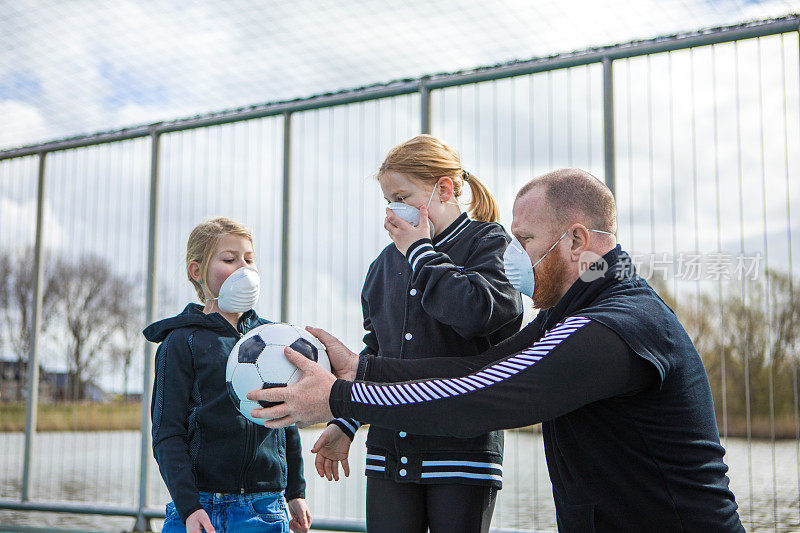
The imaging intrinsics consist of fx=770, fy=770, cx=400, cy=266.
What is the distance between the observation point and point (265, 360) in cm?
217

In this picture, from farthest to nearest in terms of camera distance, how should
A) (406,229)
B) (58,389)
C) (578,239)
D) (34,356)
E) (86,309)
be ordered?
(86,309), (58,389), (34,356), (406,229), (578,239)

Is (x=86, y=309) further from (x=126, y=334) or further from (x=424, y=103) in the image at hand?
(x=424, y=103)

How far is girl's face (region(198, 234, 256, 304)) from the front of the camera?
2.81m

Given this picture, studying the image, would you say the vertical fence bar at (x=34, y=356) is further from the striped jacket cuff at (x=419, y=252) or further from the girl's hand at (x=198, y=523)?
the striped jacket cuff at (x=419, y=252)

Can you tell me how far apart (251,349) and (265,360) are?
0.34 ft

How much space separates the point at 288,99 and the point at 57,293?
298 cm

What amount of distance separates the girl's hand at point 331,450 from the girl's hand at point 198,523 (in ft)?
1.26

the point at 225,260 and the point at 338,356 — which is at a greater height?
the point at 225,260

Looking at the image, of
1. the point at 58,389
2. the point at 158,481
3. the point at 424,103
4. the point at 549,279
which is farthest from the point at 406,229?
the point at 158,481

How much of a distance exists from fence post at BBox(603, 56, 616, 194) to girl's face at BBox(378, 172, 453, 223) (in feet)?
4.87

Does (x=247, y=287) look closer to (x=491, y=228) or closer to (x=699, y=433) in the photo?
(x=491, y=228)

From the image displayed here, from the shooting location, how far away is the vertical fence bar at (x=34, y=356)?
5.61 meters

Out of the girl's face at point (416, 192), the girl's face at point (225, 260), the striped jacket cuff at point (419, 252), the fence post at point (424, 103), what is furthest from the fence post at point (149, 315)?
the striped jacket cuff at point (419, 252)

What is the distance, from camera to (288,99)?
4.70 m
